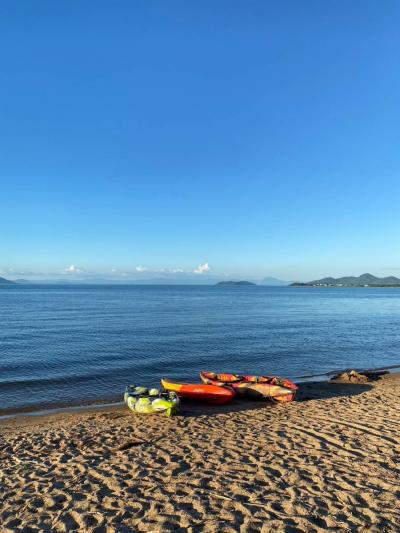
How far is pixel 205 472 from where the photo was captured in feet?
26.7

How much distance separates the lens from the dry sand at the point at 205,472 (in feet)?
20.7

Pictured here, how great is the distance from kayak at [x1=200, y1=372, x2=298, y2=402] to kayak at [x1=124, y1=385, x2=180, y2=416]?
2.90m

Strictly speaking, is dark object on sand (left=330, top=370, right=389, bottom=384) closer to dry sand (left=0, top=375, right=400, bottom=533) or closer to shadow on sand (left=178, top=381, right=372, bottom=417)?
shadow on sand (left=178, top=381, right=372, bottom=417)

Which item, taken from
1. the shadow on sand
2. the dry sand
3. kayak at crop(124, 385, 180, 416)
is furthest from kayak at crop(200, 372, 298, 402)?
kayak at crop(124, 385, 180, 416)

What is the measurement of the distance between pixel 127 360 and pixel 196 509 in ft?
58.5

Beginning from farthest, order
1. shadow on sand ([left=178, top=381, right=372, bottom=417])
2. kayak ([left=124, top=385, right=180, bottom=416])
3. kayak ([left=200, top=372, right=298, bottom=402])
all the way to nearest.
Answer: kayak ([left=200, top=372, right=298, bottom=402]), shadow on sand ([left=178, top=381, right=372, bottom=417]), kayak ([left=124, top=385, right=180, bottom=416])

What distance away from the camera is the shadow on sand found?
1435cm

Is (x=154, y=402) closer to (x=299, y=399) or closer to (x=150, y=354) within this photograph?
(x=299, y=399)

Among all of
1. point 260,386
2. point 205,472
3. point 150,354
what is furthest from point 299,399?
point 150,354

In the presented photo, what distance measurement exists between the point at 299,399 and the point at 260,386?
A: 1684 mm

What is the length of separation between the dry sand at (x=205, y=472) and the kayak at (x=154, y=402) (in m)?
0.35

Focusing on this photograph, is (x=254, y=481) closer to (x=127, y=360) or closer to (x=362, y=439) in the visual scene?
(x=362, y=439)

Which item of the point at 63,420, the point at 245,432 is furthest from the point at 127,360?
the point at 245,432

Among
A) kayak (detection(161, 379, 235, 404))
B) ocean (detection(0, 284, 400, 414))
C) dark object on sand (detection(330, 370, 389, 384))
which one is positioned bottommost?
ocean (detection(0, 284, 400, 414))
